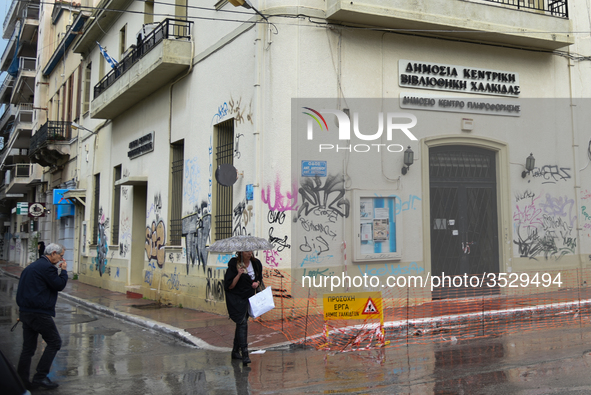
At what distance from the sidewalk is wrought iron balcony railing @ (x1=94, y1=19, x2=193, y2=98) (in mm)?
6455

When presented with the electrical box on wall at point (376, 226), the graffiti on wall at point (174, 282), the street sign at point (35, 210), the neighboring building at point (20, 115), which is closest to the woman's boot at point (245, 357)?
the electrical box on wall at point (376, 226)

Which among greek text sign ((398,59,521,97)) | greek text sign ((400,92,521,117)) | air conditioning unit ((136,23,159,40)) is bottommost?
greek text sign ((400,92,521,117))

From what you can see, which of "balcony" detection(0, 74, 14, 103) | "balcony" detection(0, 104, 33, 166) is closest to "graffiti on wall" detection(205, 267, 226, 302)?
"balcony" detection(0, 104, 33, 166)

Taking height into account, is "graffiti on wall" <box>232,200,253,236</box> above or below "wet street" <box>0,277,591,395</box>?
above

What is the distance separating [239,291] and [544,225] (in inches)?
Answer: 327

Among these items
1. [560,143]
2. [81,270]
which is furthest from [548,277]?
[81,270]

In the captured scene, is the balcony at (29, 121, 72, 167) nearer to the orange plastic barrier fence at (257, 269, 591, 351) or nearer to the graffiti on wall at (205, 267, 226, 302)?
the graffiti on wall at (205, 267, 226, 302)

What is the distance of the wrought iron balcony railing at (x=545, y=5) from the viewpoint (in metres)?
12.6

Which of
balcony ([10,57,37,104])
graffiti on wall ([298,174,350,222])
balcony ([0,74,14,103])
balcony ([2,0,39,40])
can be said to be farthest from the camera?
balcony ([0,74,14,103])

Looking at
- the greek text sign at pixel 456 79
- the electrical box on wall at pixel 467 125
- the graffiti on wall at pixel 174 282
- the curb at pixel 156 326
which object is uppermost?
the greek text sign at pixel 456 79

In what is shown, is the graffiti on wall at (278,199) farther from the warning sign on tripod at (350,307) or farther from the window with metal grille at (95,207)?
the window with metal grille at (95,207)

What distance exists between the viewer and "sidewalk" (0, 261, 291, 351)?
882 centimetres

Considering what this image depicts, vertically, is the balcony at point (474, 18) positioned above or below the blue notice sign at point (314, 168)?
above

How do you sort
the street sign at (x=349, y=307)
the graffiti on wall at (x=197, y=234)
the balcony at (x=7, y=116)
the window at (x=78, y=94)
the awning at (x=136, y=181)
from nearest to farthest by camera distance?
the street sign at (x=349, y=307)
the graffiti on wall at (x=197, y=234)
the awning at (x=136, y=181)
the window at (x=78, y=94)
the balcony at (x=7, y=116)
